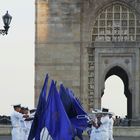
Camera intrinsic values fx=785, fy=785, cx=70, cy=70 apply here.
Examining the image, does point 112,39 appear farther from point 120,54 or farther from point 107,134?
point 107,134

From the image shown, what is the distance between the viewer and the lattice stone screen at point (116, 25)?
39.0 m

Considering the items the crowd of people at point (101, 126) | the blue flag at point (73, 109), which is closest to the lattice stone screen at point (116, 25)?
the crowd of people at point (101, 126)

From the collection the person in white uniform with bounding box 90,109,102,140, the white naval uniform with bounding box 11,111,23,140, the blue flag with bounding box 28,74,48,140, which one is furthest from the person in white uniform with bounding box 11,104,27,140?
the blue flag with bounding box 28,74,48,140

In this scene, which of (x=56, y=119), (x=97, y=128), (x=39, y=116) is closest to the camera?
(x=56, y=119)

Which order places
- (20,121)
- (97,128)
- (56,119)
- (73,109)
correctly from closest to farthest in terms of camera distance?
1. (56,119)
2. (73,109)
3. (97,128)
4. (20,121)

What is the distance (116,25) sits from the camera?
39.1 meters

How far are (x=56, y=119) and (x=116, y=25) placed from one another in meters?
24.2

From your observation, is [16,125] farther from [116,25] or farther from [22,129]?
[116,25]

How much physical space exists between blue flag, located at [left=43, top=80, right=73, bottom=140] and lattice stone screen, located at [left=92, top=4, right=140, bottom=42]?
23.8 m

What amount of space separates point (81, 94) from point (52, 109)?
23.3 meters

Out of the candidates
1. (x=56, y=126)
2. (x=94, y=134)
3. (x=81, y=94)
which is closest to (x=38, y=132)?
(x=56, y=126)

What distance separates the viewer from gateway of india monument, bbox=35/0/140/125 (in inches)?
1519

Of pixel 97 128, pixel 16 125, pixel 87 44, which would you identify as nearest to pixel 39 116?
pixel 97 128

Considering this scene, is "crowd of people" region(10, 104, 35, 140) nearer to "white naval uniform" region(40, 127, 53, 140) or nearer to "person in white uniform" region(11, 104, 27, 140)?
"person in white uniform" region(11, 104, 27, 140)
